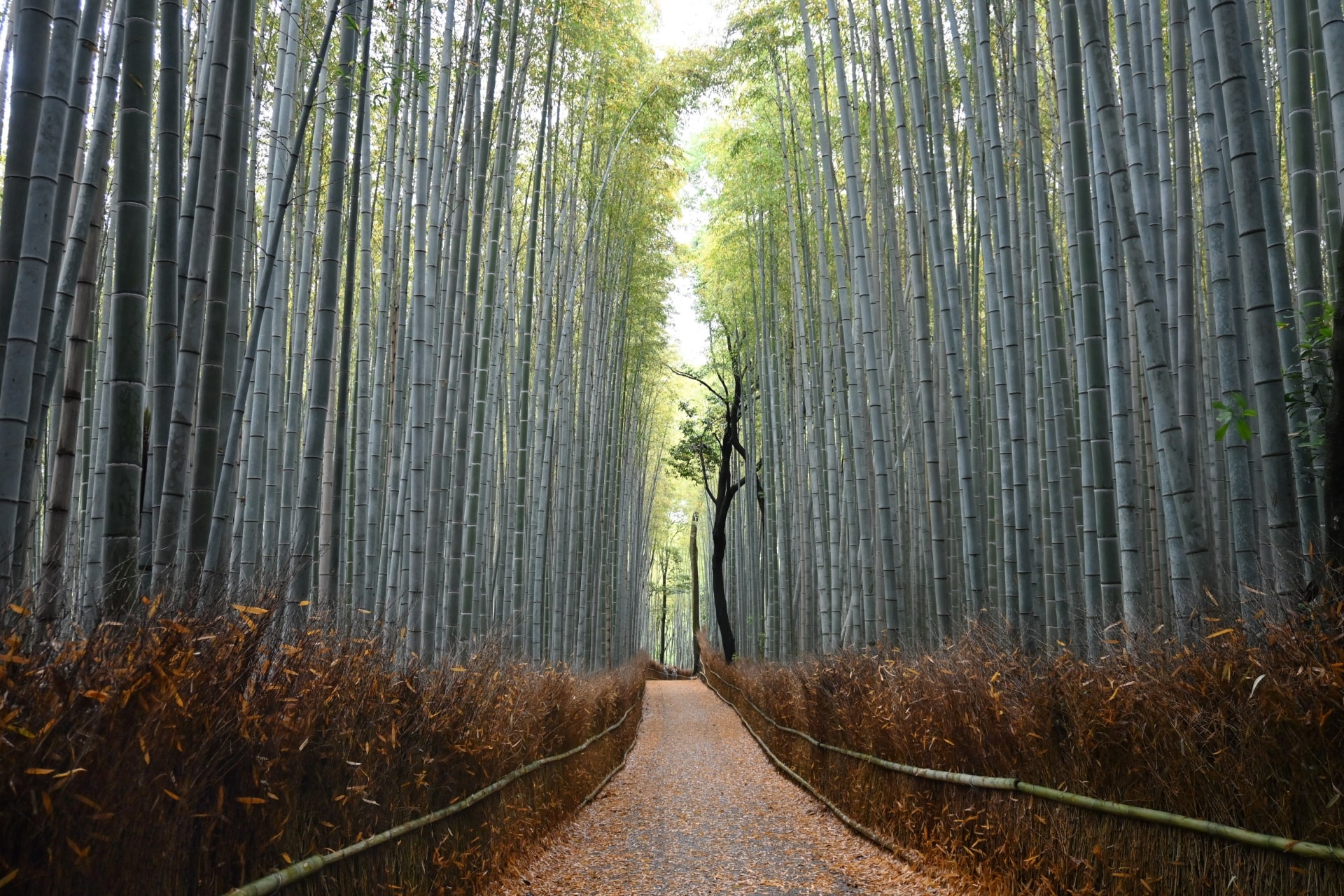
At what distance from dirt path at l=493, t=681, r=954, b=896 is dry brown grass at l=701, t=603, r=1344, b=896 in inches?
12.8

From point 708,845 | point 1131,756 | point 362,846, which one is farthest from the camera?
point 708,845

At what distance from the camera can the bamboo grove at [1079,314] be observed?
276 centimetres

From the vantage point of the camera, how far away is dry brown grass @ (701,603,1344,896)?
1.91 m

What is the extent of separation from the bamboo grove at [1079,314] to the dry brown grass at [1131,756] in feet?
0.68

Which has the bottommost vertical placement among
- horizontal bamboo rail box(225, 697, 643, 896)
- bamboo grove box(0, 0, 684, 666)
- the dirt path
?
the dirt path

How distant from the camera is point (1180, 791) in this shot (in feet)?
7.36

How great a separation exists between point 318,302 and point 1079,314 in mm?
2961

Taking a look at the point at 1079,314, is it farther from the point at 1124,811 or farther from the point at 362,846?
the point at 362,846

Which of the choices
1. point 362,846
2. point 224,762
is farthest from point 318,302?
point 224,762

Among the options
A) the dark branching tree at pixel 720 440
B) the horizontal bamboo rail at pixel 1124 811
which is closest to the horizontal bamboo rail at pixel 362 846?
the horizontal bamboo rail at pixel 1124 811

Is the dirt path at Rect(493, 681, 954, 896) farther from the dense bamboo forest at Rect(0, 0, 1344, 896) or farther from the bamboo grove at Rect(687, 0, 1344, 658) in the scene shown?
the bamboo grove at Rect(687, 0, 1344, 658)

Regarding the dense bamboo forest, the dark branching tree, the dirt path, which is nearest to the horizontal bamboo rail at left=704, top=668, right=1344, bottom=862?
the dense bamboo forest

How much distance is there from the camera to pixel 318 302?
3.51 m

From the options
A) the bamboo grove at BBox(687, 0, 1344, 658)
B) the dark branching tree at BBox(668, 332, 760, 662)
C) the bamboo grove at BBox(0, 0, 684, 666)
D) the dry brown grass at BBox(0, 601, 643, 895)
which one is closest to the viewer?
the dry brown grass at BBox(0, 601, 643, 895)
